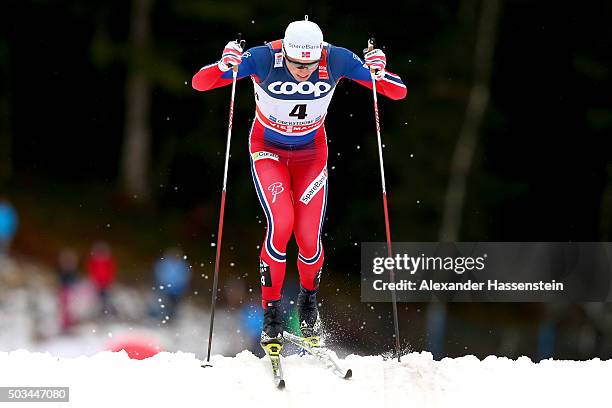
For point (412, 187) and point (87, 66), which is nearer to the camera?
point (412, 187)

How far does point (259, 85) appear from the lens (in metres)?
6.22

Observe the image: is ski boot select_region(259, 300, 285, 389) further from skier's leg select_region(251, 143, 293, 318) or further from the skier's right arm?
the skier's right arm

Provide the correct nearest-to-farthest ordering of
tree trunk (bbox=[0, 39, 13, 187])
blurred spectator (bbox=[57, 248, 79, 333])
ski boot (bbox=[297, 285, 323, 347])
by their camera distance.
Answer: ski boot (bbox=[297, 285, 323, 347]), blurred spectator (bbox=[57, 248, 79, 333]), tree trunk (bbox=[0, 39, 13, 187])

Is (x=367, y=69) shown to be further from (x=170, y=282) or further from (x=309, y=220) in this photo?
(x=170, y=282)

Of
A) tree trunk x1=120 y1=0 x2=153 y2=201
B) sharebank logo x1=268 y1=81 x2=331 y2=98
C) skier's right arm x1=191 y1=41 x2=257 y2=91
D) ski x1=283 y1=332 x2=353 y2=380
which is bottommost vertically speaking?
ski x1=283 y1=332 x2=353 y2=380

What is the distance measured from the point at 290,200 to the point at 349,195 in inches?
390

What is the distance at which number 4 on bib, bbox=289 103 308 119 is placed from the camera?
621cm

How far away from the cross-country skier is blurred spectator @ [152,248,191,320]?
290 inches

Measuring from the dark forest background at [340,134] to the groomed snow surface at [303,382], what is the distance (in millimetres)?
8453

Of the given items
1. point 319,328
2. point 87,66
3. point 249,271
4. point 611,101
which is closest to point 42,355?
point 319,328

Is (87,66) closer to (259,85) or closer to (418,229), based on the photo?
(418,229)

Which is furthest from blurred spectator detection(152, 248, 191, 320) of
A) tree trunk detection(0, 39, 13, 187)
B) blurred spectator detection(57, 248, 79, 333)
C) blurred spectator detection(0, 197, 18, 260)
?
tree trunk detection(0, 39, 13, 187)


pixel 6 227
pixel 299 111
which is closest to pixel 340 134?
pixel 6 227

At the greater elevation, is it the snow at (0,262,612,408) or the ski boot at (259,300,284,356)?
the ski boot at (259,300,284,356)
